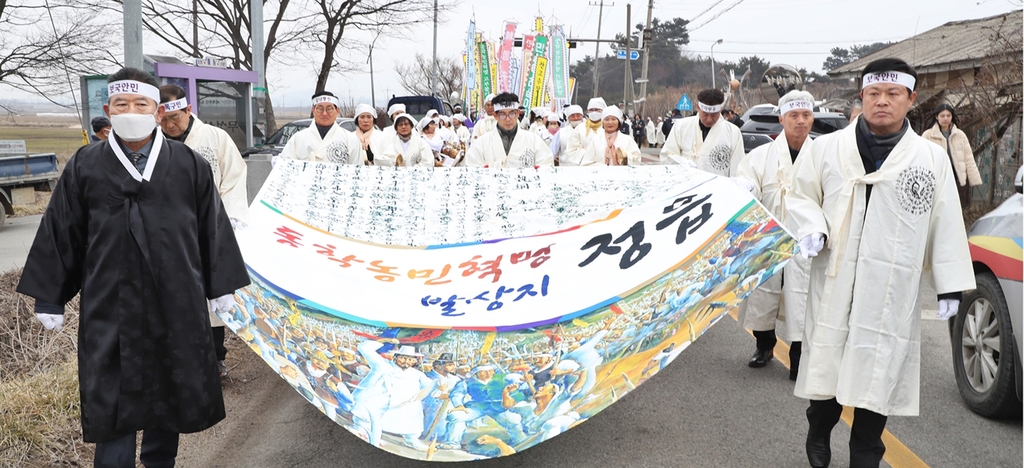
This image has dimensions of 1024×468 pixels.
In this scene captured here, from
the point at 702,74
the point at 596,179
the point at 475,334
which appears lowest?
the point at 475,334

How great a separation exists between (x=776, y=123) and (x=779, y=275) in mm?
12222

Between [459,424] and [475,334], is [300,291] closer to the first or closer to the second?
[475,334]

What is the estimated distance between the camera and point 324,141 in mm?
7551

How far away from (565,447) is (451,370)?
0.89 meters

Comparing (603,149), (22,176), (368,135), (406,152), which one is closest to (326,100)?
(368,135)

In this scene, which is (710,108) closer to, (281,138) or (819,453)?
(819,453)

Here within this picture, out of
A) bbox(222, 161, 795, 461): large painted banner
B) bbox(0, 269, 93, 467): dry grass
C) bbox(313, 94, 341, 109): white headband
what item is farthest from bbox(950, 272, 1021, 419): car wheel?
bbox(313, 94, 341, 109): white headband

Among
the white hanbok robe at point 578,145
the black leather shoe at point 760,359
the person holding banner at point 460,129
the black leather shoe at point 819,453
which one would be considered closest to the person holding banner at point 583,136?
the white hanbok robe at point 578,145

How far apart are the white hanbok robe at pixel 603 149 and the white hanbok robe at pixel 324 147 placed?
2.65m

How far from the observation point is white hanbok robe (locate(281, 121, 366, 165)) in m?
7.45

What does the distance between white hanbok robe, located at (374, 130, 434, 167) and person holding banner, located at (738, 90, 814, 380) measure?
4448 mm

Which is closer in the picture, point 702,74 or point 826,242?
point 826,242

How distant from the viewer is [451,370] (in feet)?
12.3

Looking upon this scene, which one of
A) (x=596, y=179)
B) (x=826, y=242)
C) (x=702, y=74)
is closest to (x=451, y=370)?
(x=826, y=242)
